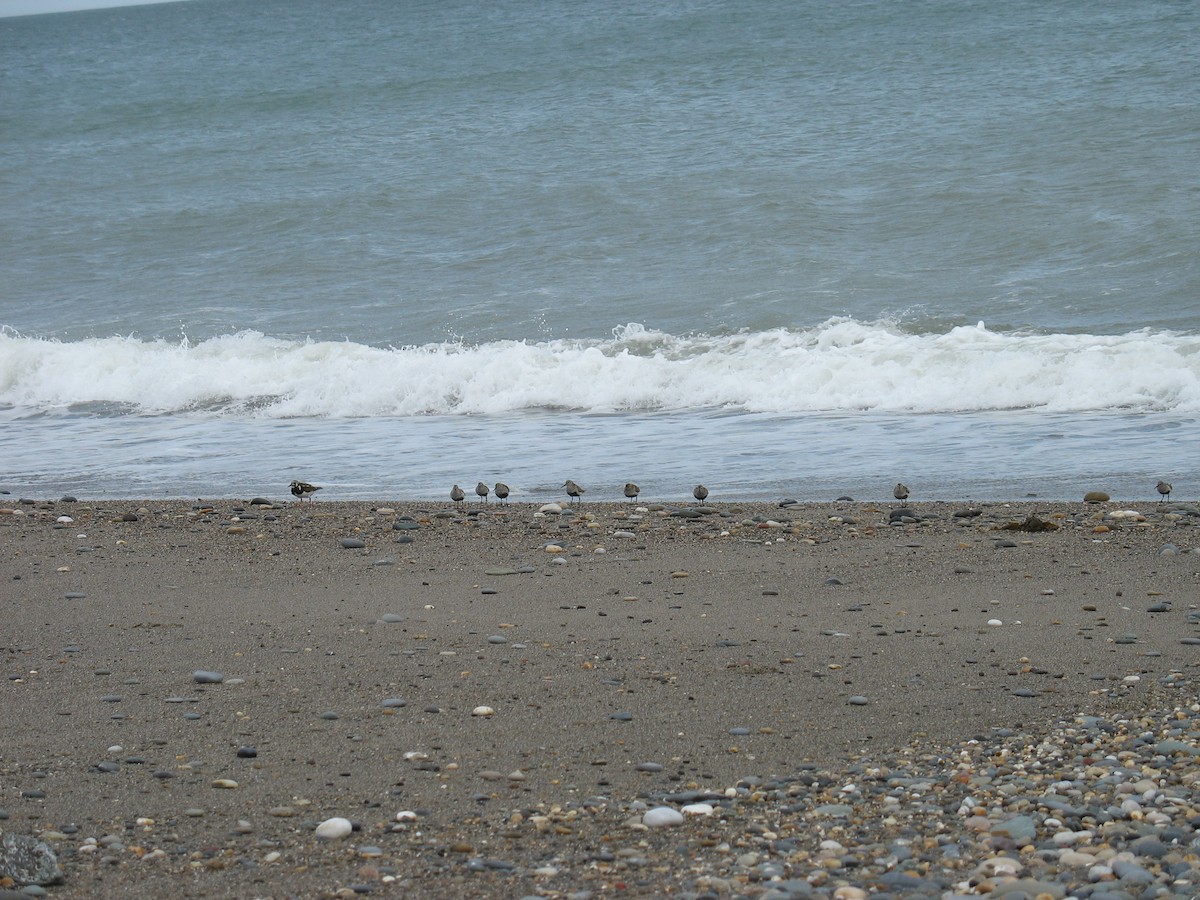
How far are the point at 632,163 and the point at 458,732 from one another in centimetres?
1721

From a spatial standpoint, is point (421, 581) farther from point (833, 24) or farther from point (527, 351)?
point (833, 24)

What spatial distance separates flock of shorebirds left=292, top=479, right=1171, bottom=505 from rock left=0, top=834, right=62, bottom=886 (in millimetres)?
4427

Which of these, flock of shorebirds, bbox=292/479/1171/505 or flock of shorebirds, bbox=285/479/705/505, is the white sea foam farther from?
flock of shorebirds, bbox=285/479/705/505

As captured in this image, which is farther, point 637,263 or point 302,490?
point 637,263

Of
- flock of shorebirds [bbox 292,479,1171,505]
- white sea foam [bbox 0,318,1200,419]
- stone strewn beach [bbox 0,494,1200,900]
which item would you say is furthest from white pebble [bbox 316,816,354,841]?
white sea foam [bbox 0,318,1200,419]

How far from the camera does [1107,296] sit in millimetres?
12953

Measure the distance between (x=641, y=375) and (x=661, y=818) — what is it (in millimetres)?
8409

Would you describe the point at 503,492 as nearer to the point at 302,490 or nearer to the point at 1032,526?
the point at 302,490

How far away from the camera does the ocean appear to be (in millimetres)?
9039

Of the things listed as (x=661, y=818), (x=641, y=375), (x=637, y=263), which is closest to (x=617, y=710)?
(x=661, y=818)

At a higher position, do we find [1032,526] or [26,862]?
[1032,526]

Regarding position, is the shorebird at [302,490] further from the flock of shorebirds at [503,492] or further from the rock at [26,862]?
the rock at [26,862]

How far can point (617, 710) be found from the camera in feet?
12.4

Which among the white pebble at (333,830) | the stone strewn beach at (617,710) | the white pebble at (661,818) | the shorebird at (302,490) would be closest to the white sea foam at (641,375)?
the shorebird at (302,490)
